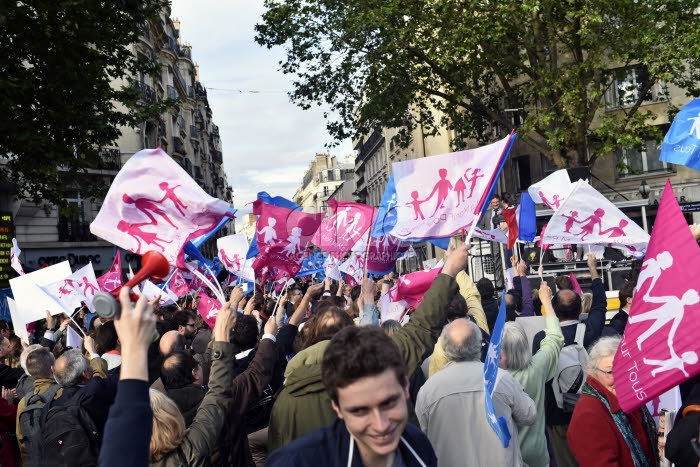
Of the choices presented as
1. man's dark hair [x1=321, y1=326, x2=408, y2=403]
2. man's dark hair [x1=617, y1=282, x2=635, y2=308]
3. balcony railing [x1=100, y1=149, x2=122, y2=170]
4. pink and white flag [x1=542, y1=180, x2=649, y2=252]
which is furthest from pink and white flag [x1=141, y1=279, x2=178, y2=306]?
balcony railing [x1=100, y1=149, x2=122, y2=170]

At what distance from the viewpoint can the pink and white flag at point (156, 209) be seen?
5.98m

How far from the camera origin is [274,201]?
31.8 feet

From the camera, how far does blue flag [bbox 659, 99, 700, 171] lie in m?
6.38

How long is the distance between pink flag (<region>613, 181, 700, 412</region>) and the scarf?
1.12 feet

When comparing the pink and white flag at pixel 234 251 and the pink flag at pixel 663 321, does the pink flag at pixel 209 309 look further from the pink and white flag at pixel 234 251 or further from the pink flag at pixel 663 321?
the pink flag at pixel 663 321

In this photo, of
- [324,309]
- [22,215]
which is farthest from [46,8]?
[22,215]

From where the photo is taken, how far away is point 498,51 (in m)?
22.8

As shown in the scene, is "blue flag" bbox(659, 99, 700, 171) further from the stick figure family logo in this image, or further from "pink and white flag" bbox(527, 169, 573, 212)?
"pink and white flag" bbox(527, 169, 573, 212)

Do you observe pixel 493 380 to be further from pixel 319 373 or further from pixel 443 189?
pixel 443 189

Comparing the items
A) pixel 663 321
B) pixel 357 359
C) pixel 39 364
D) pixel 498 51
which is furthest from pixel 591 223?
pixel 498 51

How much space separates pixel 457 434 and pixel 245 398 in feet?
3.63

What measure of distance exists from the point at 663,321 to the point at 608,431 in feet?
2.02

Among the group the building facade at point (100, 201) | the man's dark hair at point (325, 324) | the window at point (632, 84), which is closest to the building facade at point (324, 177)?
the building facade at point (100, 201)

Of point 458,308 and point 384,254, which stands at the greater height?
point 384,254
